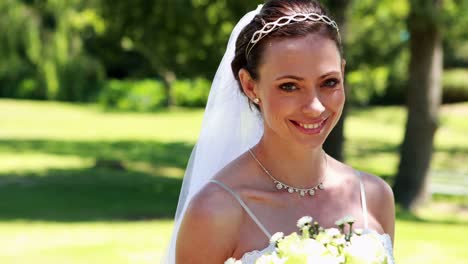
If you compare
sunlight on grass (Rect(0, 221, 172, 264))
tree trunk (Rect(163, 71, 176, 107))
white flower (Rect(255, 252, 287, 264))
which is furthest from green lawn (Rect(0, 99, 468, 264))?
white flower (Rect(255, 252, 287, 264))

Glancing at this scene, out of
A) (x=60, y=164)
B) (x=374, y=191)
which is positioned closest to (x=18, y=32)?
(x=60, y=164)

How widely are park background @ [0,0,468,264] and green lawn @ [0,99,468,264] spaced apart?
39 millimetres

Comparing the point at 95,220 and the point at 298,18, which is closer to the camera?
the point at 298,18

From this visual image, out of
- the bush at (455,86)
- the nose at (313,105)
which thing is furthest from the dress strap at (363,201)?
the bush at (455,86)

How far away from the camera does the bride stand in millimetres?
2414

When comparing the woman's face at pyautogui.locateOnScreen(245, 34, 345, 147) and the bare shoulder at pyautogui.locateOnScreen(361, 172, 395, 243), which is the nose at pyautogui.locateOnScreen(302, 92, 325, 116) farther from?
the bare shoulder at pyautogui.locateOnScreen(361, 172, 395, 243)

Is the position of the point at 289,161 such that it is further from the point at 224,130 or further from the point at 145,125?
the point at 145,125

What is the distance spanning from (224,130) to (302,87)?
3.41ft

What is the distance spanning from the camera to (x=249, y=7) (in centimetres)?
1236

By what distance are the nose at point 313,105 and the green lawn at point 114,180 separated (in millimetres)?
7128

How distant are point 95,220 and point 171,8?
342 cm

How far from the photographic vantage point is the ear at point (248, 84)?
2588 mm

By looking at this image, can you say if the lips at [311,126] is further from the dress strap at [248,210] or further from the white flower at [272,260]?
the white flower at [272,260]

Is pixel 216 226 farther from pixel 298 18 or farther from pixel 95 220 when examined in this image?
pixel 95 220
